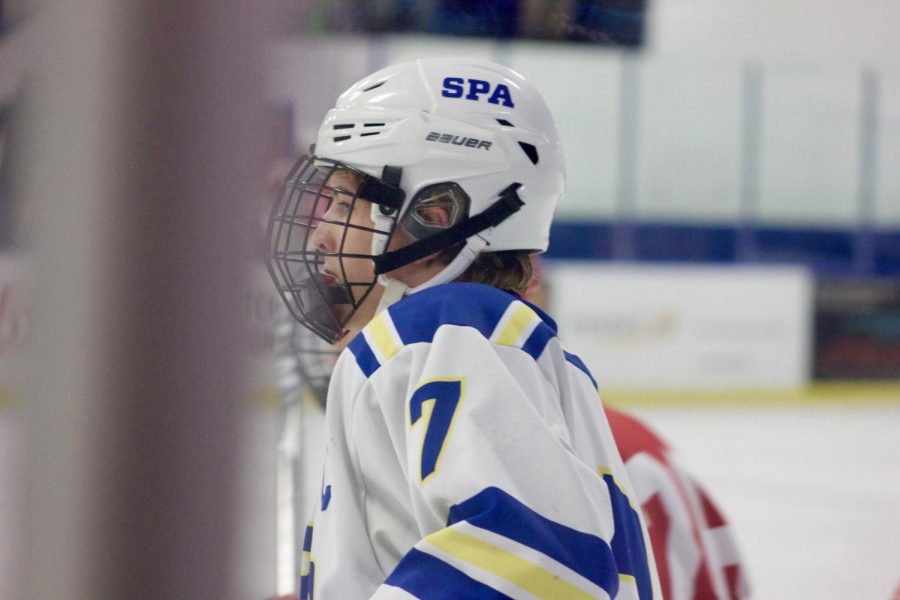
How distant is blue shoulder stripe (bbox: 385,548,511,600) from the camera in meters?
0.58

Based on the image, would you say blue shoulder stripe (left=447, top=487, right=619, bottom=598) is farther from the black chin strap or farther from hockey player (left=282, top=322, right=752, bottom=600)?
hockey player (left=282, top=322, right=752, bottom=600)

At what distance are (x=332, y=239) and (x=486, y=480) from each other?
0.98 feet

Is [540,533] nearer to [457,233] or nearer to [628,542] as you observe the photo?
[628,542]

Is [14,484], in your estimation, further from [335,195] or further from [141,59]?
[335,195]

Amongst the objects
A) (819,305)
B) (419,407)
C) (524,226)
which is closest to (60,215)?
(419,407)

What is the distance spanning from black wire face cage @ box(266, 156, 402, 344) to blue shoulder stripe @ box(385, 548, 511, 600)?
24cm

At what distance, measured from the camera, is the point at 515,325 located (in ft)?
2.19

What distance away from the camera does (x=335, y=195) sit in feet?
2.70

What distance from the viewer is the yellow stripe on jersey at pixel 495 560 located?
1.91 ft

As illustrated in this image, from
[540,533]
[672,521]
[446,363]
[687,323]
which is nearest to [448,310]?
[446,363]

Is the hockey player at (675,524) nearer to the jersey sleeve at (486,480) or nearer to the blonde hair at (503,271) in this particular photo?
the blonde hair at (503,271)

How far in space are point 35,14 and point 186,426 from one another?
0.32ft

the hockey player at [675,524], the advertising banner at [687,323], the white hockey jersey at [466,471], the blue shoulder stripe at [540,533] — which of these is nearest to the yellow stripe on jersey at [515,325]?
the white hockey jersey at [466,471]

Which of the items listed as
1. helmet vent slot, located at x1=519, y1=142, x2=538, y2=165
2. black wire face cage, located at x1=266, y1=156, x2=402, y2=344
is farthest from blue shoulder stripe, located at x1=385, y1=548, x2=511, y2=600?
helmet vent slot, located at x1=519, y1=142, x2=538, y2=165
